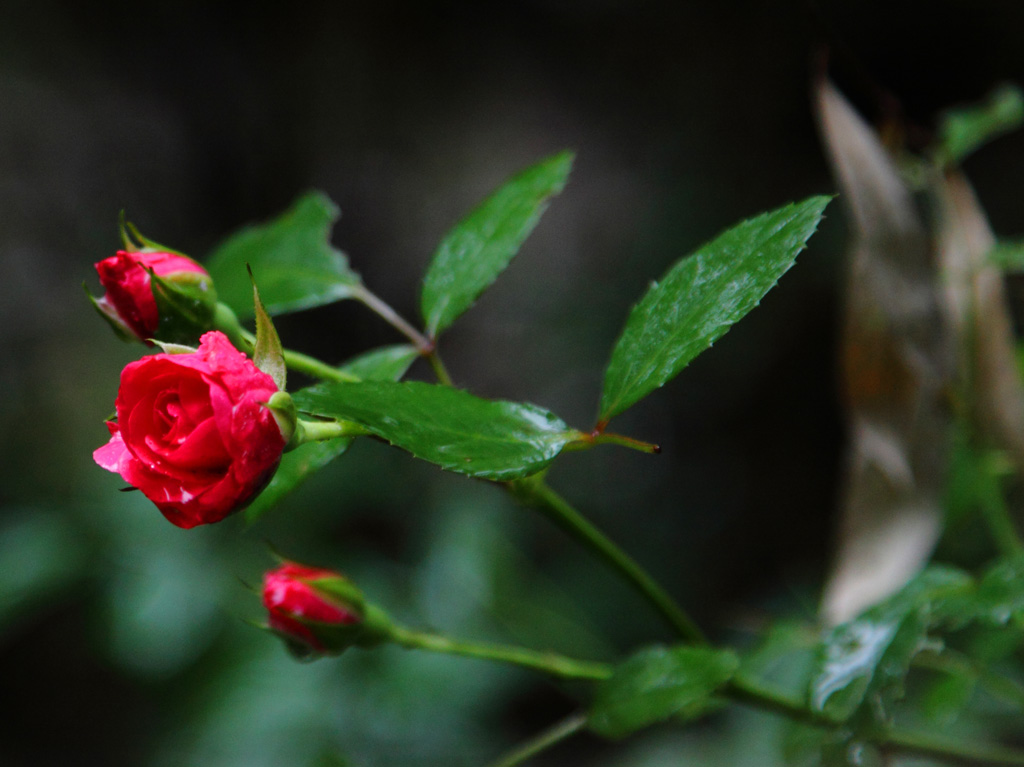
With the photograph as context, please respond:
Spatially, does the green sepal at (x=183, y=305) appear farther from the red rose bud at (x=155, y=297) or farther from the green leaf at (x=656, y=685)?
the green leaf at (x=656, y=685)

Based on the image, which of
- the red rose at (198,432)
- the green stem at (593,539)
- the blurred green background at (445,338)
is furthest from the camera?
the blurred green background at (445,338)

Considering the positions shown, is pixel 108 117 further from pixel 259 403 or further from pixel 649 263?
pixel 259 403

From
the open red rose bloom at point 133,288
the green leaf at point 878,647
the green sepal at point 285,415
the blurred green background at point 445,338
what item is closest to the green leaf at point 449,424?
the green sepal at point 285,415

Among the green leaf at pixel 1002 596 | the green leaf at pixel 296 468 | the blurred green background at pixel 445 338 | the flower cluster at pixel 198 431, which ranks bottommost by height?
the blurred green background at pixel 445 338

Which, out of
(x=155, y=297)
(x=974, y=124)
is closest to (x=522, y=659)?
(x=155, y=297)

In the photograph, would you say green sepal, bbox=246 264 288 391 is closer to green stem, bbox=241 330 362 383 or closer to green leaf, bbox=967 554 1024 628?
green stem, bbox=241 330 362 383

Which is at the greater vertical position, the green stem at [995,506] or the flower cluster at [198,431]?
the flower cluster at [198,431]
